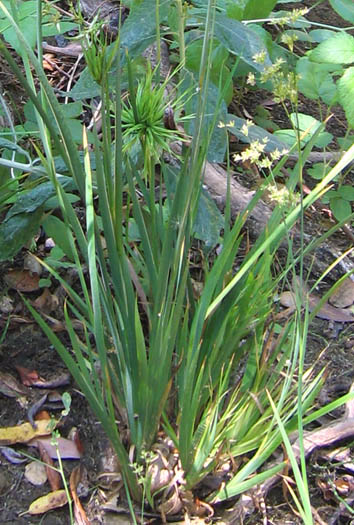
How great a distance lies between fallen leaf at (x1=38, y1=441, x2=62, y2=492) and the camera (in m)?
1.26

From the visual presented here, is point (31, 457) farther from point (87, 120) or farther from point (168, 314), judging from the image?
point (87, 120)

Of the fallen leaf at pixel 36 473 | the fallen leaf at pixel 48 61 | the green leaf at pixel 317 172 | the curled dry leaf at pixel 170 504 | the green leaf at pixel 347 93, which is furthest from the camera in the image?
the fallen leaf at pixel 48 61

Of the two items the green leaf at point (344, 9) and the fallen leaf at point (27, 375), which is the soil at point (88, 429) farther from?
the green leaf at point (344, 9)

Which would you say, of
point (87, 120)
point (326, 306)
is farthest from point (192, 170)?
point (87, 120)

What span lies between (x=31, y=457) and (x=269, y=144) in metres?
0.75

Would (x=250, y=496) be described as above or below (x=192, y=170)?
below

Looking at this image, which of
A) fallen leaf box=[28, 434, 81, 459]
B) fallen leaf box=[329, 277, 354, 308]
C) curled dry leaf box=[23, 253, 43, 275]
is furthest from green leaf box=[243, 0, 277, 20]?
fallen leaf box=[28, 434, 81, 459]

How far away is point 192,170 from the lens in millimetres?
942

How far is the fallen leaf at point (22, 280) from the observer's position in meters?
1.59

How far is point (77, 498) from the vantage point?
121 cm

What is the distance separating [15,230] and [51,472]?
0.46 metres

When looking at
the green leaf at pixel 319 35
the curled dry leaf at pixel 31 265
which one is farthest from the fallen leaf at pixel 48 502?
the green leaf at pixel 319 35

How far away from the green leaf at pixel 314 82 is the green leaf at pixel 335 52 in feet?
0.55

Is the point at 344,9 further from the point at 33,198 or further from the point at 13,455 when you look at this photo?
the point at 13,455
